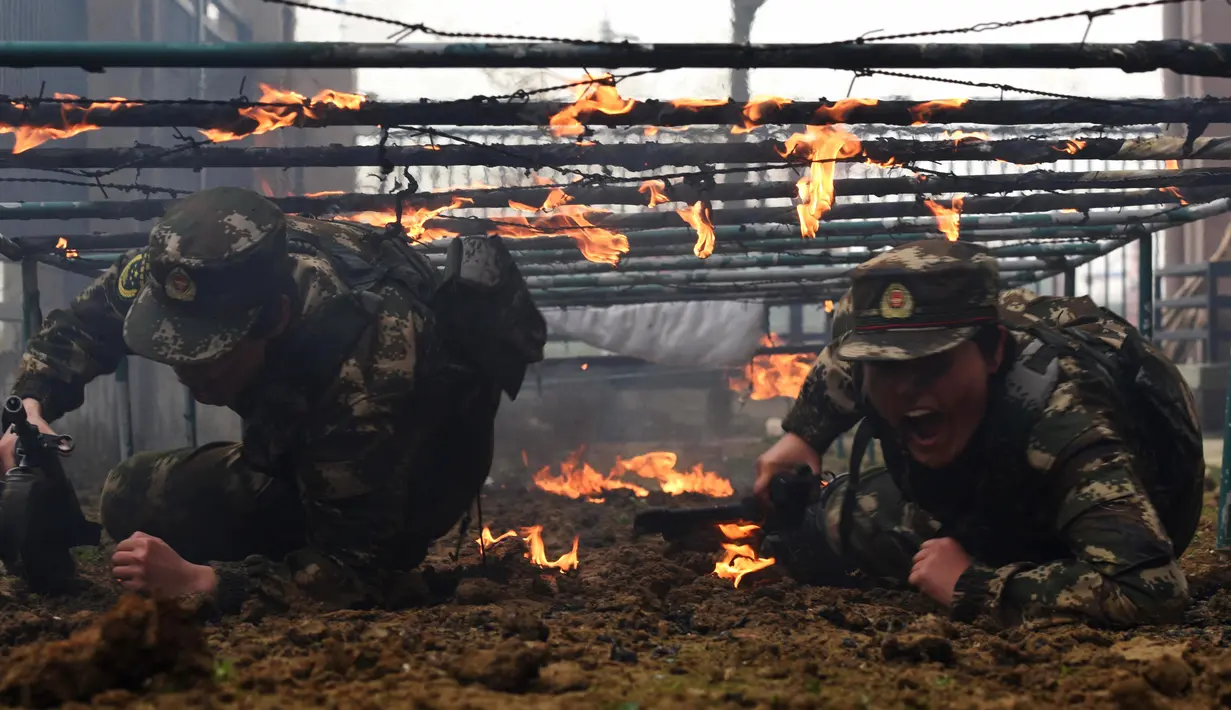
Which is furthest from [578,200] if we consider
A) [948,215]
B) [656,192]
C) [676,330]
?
[676,330]

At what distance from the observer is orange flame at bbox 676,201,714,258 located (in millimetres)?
5547

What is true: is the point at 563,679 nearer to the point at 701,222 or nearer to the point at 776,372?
the point at 701,222

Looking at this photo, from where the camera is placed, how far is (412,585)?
3762mm

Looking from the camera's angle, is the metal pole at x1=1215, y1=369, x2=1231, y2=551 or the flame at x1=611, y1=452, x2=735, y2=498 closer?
the metal pole at x1=1215, y1=369, x2=1231, y2=551

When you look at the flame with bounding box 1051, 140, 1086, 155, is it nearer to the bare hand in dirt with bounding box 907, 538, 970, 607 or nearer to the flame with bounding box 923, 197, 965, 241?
the flame with bounding box 923, 197, 965, 241

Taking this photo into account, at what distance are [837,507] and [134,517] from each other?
113 inches

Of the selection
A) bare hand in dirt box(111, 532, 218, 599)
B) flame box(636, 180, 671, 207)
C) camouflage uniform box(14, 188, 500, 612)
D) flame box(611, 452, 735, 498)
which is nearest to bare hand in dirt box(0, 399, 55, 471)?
camouflage uniform box(14, 188, 500, 612)

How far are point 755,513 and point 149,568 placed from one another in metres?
2.37

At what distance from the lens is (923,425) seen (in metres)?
3.56

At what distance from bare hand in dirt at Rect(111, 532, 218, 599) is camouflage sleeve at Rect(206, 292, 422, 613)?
188 millimetres

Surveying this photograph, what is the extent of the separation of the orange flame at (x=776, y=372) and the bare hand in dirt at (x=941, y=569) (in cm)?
1013

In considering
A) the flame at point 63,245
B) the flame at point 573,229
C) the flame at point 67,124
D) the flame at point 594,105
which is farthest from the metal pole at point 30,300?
the flame at point 594,105

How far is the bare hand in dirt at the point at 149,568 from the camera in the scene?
3.29 metres

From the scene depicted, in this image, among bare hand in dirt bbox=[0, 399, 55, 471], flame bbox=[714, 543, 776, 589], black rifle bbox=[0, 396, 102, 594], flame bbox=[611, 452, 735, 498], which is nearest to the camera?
black rifle bbox=[0, 396, 102, 594]
